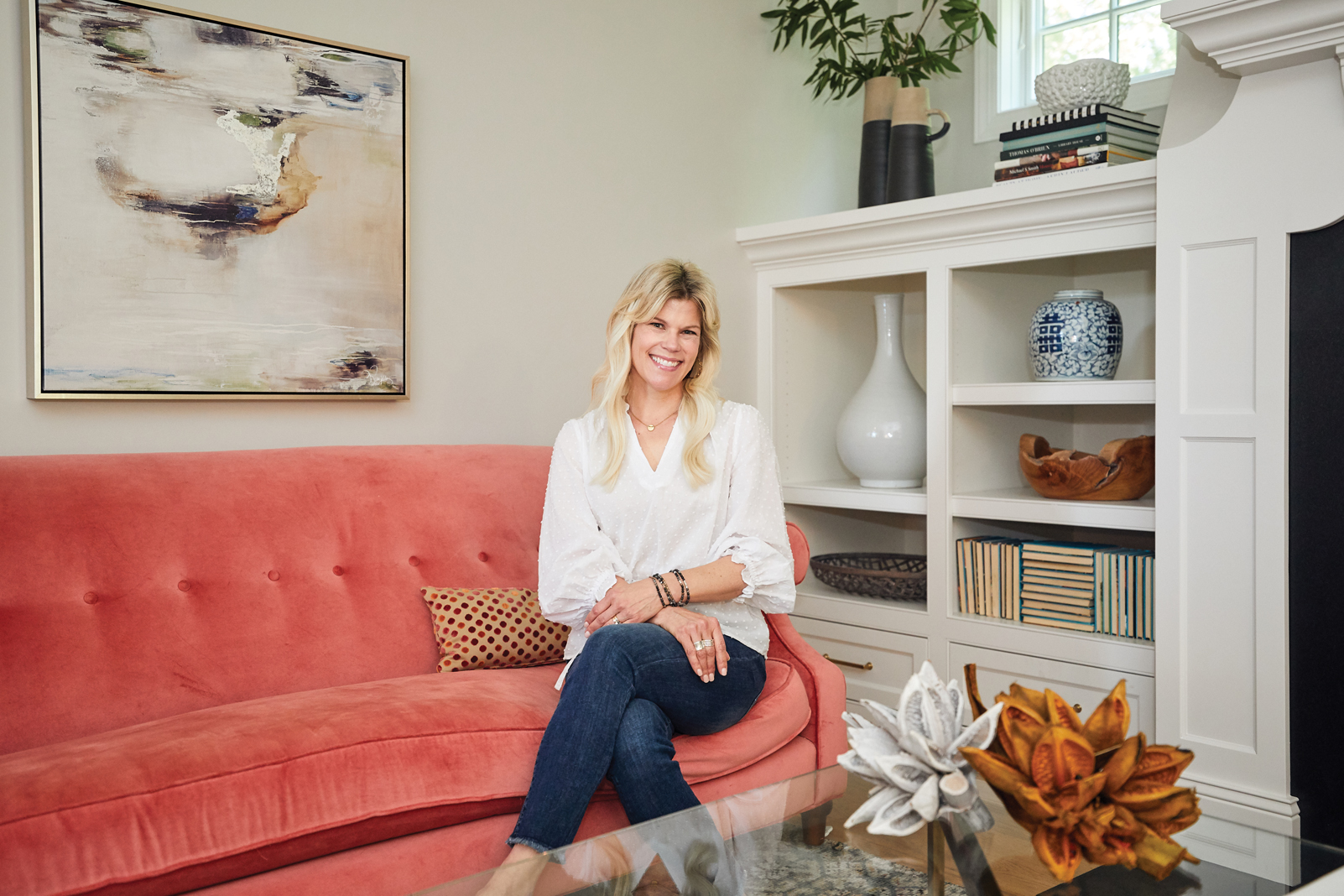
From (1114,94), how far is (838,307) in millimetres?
1093

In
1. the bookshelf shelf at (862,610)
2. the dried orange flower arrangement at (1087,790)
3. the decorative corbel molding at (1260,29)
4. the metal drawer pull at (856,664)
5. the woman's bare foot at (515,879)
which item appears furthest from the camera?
the metal drawer pull at (856,664)

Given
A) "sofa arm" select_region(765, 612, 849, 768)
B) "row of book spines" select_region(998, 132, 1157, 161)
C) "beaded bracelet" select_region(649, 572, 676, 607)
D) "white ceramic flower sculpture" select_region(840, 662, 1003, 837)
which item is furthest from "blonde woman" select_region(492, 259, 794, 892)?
"row of book spines" select_region(998, 132, 1157, 161)

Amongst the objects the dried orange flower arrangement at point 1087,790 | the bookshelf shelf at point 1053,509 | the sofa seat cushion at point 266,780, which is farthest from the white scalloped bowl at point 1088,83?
the dried orange flower arrangement at point 1087,790

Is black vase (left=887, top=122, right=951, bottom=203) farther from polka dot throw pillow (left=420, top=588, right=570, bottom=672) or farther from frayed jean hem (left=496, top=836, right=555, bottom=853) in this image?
frayed jean hem (left=496, top=836, right=555, bottom=853)

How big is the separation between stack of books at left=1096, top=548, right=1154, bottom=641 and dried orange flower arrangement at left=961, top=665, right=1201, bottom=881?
58.6 inches

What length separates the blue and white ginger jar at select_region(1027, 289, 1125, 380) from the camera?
258 cm

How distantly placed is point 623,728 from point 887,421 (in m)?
1.59

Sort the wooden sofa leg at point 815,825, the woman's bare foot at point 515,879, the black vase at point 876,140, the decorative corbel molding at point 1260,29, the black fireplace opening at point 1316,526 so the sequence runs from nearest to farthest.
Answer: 1. the woman's bare foot at point 515,879
2. the wooden sofa leg at point 815,825
3. the decorative corbel molding at point 1260,29
4. the black fireplace opening at point 1316,526
5. the black vase at point 876,140

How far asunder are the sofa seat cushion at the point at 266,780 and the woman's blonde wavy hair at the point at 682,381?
514 millimetres

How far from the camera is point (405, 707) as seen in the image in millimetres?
1707

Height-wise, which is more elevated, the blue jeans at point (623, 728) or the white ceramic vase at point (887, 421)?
the white ceramic vase at point (887, 421)

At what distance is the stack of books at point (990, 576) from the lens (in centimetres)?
266

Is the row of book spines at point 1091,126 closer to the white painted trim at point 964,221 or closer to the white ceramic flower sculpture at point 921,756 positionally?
the white painted trim at point 964,221

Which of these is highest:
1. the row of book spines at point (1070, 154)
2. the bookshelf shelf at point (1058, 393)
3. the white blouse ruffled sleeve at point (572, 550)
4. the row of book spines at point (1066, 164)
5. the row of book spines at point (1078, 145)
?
the row of book spines at point (1078, 145)
